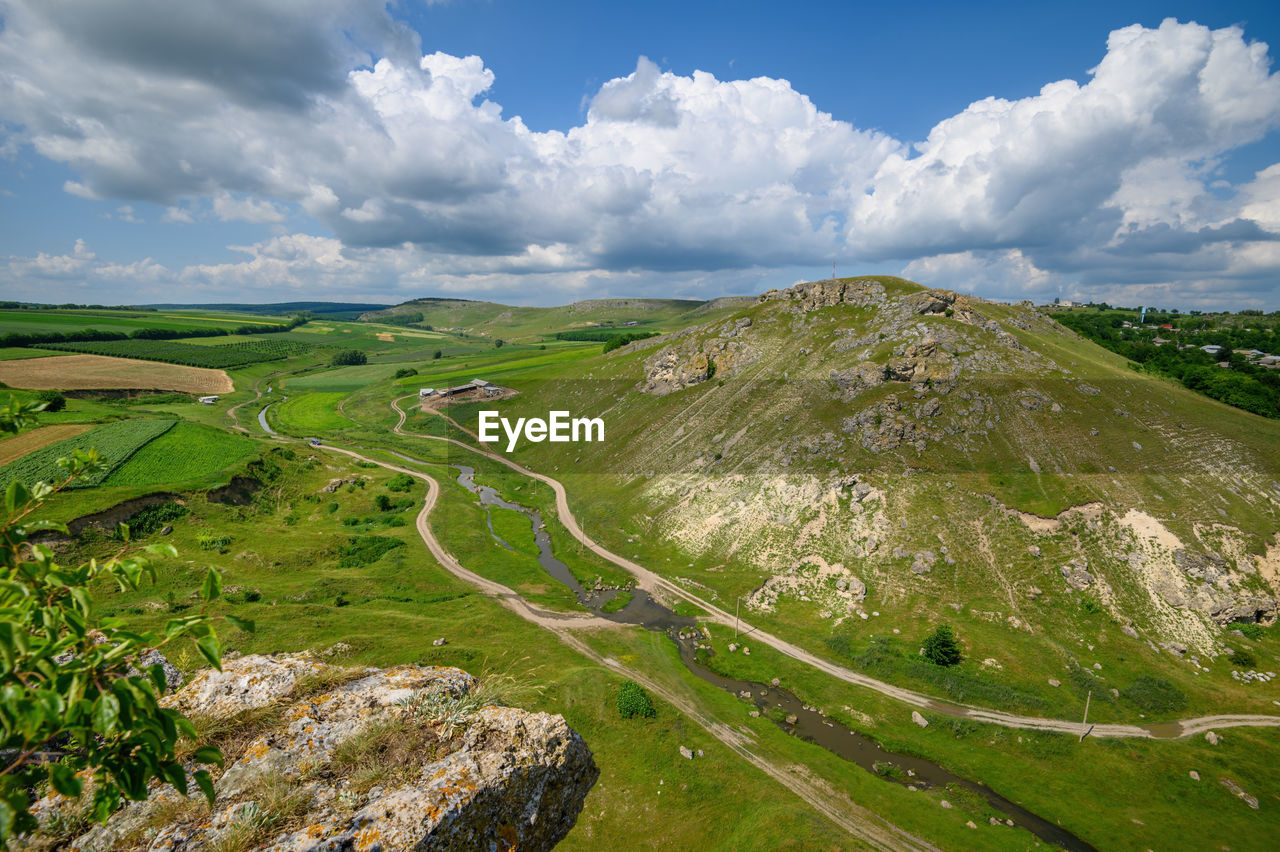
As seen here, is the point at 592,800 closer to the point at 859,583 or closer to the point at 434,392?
the point at 859,583

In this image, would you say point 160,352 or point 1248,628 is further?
point 160,352

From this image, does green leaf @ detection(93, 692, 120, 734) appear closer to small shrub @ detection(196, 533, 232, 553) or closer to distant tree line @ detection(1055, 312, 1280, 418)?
small shrub @ detection(196, 533, 232, 553)

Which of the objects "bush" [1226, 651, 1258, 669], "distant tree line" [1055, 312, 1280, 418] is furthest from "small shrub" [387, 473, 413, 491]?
"distant tree line" [1055, 312, 1280, 418]

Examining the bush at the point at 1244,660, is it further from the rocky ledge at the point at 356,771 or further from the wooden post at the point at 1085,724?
the rocky ledge at the point at 356,771

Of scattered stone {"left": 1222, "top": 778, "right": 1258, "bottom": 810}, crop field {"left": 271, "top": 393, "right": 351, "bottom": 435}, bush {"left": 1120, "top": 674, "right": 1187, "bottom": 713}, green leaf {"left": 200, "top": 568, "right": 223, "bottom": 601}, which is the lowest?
scattered stone {"left": 1222, "top": 778, "right": 1258, "bottom": 810}

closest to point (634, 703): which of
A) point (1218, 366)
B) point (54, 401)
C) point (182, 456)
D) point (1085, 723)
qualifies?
point (1085, 723)

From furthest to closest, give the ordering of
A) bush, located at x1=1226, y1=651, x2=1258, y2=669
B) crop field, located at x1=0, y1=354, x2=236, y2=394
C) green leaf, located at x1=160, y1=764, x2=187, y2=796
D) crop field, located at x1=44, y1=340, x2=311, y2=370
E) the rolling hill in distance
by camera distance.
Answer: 1. crop field, located at x1=44, y1=340, x2=311, y2=370
2. crop field, located at x1=0, y1=354, x2=236, y2=394
3. bush, located at x1=1226, y1=651, x2=1258, y2=669
4. the rolling hill in distance
5. green leaf, located at x1=160, y1=764, x2=187, y2=796

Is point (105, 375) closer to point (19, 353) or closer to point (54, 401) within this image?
point (19, 353)
